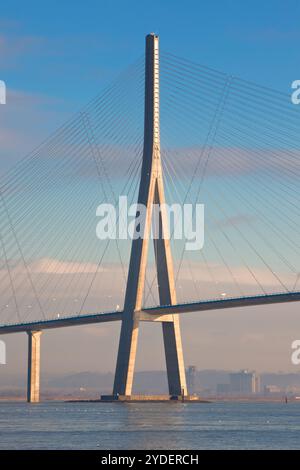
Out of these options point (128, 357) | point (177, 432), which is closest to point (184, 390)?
point (128, 357)

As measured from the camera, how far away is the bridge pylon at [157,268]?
9062 centimetres

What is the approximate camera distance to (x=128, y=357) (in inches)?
3780

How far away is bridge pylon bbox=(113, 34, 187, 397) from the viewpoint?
90.6 metres

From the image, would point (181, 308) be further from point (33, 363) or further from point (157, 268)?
point (33, 363)

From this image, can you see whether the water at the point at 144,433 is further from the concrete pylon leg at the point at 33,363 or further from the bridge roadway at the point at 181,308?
the concrete pylon leg at the point at 33,363

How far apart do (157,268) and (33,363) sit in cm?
2666

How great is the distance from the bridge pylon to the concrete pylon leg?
15084 millimetres

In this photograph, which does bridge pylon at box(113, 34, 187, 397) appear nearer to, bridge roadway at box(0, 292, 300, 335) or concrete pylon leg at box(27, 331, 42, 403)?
bridge roadway at box(0, 292, 300, 335)

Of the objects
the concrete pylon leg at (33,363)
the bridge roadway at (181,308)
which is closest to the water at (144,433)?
the bridge roadway at (181,308)
